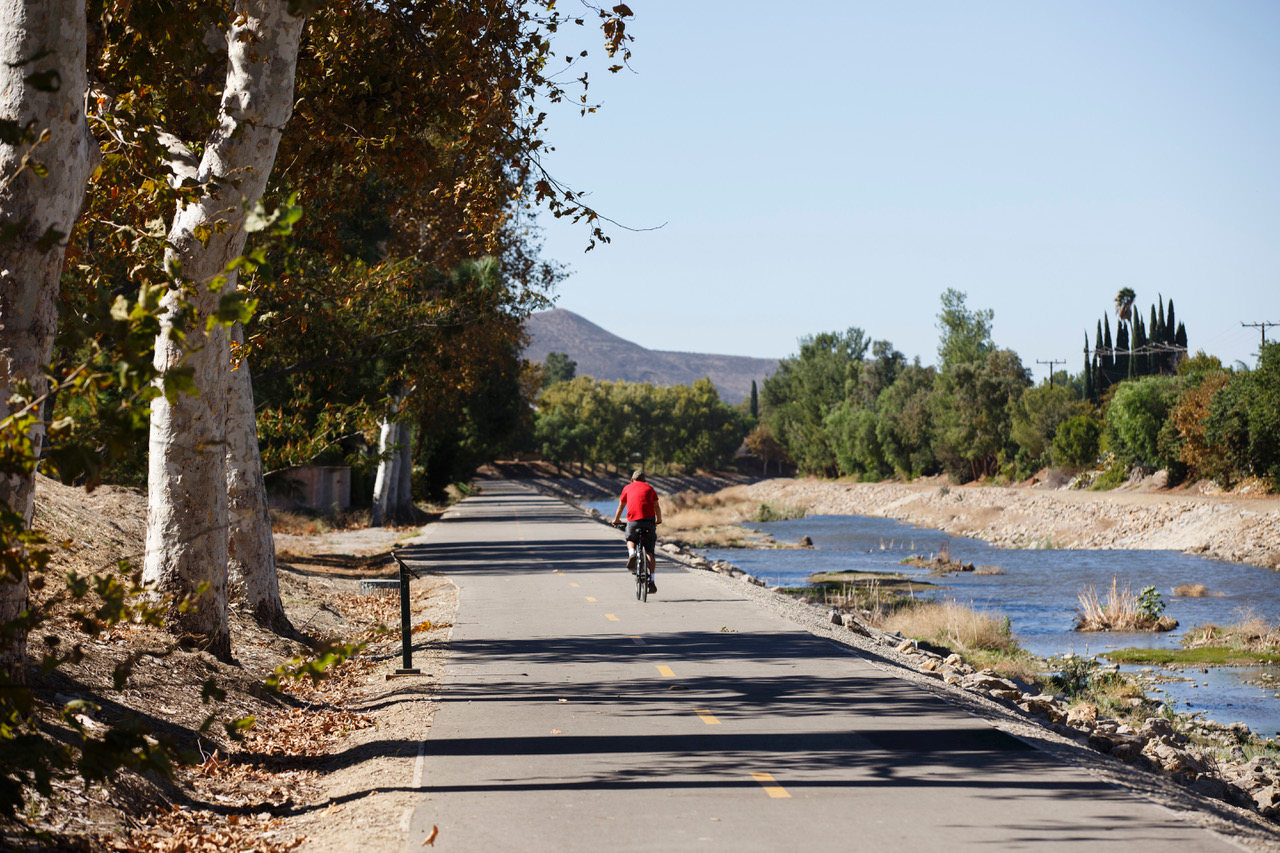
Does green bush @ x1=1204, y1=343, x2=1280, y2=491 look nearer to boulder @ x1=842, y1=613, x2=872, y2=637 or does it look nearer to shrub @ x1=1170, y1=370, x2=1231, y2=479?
shrub @ x1=1170, y1=370, x2=1231, y2=479

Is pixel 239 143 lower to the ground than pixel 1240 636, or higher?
higher

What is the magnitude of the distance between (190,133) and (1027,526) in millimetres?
49221

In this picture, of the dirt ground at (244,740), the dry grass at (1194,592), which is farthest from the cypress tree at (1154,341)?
the dirt ground at (244,740)

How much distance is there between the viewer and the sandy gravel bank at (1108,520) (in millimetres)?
40812

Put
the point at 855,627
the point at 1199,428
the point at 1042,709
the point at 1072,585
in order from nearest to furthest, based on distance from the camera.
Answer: the point at 1042,709 < the point at 855,627 < the point at 1072,585 < the point at 1199,428

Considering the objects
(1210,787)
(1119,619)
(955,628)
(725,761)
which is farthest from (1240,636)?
(725,761)

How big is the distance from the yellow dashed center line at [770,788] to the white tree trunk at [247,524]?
25.3 feet

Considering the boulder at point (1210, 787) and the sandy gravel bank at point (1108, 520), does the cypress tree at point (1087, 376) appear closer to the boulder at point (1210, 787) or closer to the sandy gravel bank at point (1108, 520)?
the sandy gravel bank at point (1108, 520)

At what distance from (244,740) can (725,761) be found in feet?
11.4

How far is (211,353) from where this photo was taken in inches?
453

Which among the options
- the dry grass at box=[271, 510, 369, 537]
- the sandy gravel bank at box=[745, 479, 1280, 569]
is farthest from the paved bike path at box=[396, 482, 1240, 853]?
the sandy gravel bank at box=[745, 479, 1280, 569]

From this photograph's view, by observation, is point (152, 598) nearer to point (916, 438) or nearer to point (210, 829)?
point (210, 829)

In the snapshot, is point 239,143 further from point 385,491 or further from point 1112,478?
point 1112,478

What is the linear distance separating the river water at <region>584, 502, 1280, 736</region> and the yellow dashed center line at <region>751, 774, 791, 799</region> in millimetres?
10667
